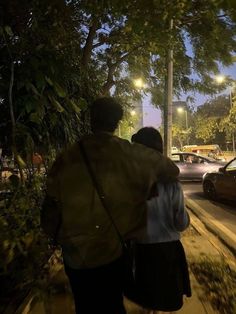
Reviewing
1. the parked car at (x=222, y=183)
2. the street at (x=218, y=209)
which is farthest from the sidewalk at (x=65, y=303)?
the parked car at (x=222, y=183)

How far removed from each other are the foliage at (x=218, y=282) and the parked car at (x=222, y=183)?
6442 mm

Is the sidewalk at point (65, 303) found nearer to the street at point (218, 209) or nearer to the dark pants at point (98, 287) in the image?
the dark pants at point (98, 287)

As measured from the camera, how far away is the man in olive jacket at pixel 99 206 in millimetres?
2350

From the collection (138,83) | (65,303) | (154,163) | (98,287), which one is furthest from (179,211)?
(138,83)

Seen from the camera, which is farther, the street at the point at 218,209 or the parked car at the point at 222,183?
the parked car at the point at 222,183

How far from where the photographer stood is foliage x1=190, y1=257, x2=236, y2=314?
443 centimetres

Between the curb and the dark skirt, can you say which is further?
the curb

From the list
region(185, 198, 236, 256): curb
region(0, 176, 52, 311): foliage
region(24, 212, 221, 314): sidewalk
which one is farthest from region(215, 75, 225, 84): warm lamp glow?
region(0, 176, 52, 311): foliage

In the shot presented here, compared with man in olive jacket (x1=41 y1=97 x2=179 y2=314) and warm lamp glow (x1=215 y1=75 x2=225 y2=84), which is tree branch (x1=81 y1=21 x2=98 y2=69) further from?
warm lamp glow (x1=215 y1=75 x2=225 y2=84)

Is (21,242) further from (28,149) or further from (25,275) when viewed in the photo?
(28,149)

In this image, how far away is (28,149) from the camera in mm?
4480

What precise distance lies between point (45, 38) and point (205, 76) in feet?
44.8

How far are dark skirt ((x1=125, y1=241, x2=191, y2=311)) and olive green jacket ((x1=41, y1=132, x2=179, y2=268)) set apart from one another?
47 cm

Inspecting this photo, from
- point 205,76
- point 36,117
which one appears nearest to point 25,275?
point 36,117
